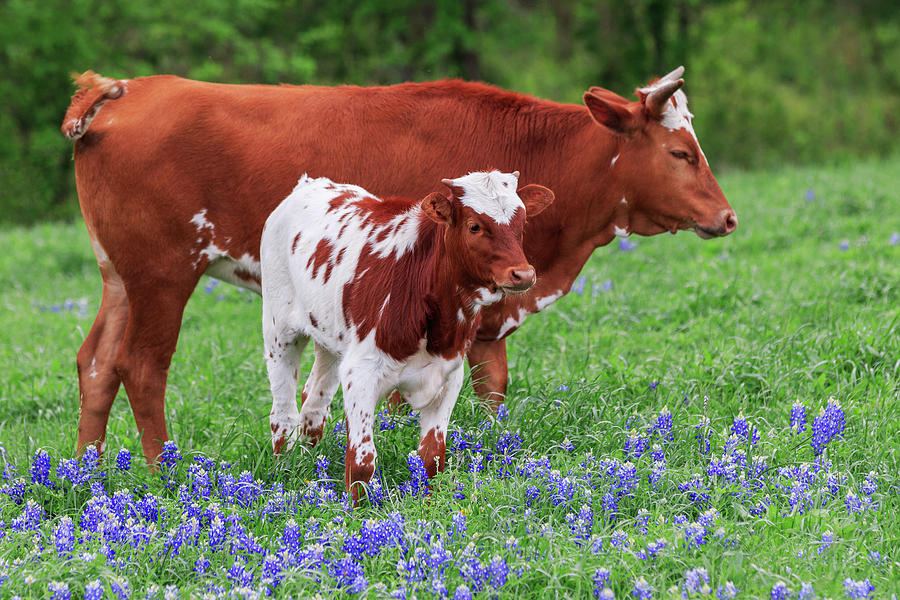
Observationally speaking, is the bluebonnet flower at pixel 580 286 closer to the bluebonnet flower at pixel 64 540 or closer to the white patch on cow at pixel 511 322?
the white patch on cow at pixel 511 322

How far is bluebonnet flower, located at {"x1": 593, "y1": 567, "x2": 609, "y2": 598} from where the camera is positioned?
3.46 meters

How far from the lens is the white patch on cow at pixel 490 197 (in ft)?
13.1

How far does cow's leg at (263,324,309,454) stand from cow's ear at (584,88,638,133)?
2024 millimetres

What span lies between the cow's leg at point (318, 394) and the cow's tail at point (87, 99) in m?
1.83

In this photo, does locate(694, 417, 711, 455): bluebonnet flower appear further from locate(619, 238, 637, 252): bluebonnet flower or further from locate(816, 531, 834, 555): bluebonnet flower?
locate(619, 238, 637, 252): bluebonnet flower

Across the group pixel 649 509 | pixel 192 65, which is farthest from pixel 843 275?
pixel 192 65

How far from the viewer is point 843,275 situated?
25.3 ft

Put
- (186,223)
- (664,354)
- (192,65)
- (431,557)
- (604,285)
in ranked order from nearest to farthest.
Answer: (431,557) < (186,223) < (664,354) < (604,285) < (192,65)

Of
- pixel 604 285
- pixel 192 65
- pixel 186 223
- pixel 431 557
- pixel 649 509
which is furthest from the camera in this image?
pixel 192 65

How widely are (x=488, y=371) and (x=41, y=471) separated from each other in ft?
7.98

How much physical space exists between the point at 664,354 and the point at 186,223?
325 centimetres

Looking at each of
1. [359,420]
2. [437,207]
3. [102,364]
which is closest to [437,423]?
[359,420]

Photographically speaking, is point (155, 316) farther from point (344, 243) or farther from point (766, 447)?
point (766, 447)

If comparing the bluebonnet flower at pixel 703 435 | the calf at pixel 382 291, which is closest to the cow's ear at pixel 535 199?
the calf at pixel 382 291
